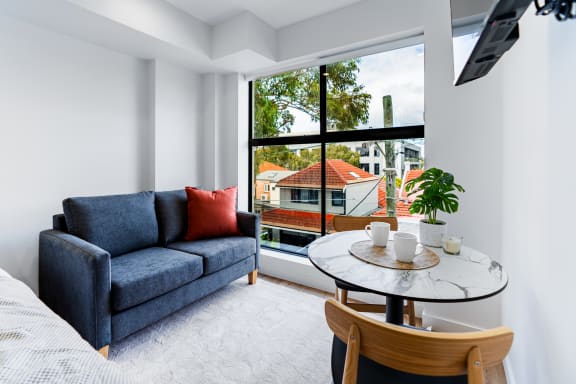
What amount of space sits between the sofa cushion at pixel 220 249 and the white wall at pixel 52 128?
1.05m

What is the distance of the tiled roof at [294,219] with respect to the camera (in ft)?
9.36

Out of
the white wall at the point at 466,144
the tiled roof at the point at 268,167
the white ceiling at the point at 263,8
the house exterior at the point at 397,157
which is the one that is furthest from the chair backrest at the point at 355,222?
the white ceiling at the point at 263,8

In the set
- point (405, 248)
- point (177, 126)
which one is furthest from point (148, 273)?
point (177, 126)

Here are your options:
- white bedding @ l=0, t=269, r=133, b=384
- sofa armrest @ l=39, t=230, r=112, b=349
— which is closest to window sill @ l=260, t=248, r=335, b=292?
sofa armrest @ l=39, t=230, r=112, b=349

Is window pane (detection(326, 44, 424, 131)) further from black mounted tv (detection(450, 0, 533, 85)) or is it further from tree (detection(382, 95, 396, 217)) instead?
black mounted tv (detection(450, 0, 533, 85))

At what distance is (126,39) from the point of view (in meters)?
2.36

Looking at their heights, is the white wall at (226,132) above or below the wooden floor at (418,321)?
above

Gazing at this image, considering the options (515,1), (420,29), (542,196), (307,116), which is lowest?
(542,196)

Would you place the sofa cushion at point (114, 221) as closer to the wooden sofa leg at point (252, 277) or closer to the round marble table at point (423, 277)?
the wooden sofa leg at point (252, 277)

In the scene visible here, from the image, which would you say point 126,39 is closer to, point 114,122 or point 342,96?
point 114,122

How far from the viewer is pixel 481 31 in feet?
2.91

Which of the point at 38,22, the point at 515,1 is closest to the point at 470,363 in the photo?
the point at 515,1

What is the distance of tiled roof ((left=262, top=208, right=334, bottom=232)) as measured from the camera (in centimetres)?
285

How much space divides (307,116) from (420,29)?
4.01 feet
